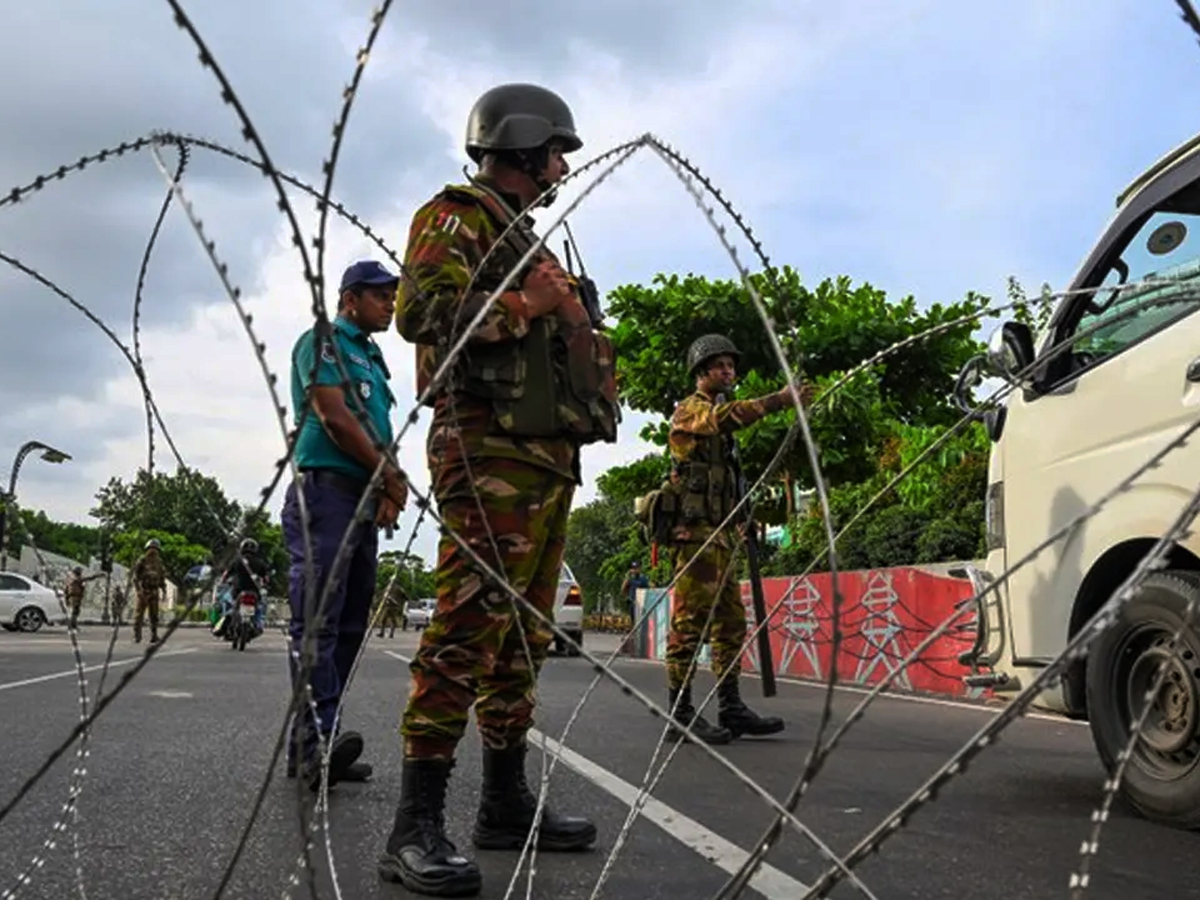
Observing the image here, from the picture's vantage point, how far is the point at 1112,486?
3727mm

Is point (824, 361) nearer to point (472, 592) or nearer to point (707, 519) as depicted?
point (707, 519)

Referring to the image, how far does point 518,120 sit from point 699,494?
116 inches

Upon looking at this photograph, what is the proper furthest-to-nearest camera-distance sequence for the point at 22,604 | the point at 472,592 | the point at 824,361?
1. the point at 22,604
2. the point at 824,361
3. the point at 472,592

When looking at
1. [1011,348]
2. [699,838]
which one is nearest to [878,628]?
[1011,348]

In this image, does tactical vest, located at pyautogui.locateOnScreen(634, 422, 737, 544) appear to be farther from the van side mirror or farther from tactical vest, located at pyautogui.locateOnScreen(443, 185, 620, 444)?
tactical vest, located at pyautogui.locateOnScreen(443, 185, 620, 444)

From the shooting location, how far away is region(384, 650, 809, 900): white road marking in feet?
9.01

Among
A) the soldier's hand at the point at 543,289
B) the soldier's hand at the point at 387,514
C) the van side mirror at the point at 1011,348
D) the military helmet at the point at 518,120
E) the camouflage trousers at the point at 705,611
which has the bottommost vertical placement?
the camouflage trousers at the point at 705,611

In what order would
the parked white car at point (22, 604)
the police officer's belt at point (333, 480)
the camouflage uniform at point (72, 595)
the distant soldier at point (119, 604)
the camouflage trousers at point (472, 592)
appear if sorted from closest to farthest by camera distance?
the camouflage uniform at point (72, 595), the distant soldier at point (119, 604), the camouflage trousers at point (472, 592), the police officer's belt at point (333, 480), the parked white car at point (22, 604)

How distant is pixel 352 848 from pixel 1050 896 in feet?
5.25

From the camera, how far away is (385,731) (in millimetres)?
6027

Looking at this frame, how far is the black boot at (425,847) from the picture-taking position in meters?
2.62

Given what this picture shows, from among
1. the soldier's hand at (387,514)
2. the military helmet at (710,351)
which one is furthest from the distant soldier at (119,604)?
the military helmet at (710,351)

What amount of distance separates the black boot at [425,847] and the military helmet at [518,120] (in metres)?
1.41

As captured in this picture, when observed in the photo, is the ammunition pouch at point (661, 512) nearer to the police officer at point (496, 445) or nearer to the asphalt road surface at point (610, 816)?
the asphalt road surface at point (610, 816)
